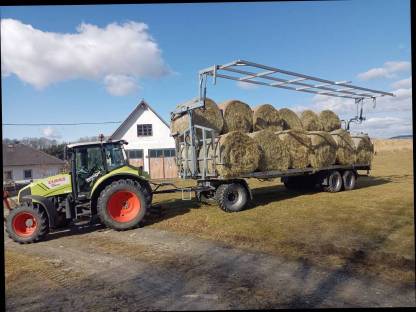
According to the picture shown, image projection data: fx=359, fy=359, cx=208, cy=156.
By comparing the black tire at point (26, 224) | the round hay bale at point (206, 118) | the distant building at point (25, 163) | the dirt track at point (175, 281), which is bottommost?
the dirt track at point (175, 281)

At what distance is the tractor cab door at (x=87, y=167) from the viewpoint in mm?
9055

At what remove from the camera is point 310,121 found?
46.7ft

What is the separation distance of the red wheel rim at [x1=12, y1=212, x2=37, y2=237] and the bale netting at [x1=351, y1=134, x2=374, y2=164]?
460 inches

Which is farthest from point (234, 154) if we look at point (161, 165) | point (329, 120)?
point (161, 165)

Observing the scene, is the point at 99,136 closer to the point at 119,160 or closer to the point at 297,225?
the point at 119,160

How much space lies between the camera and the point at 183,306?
444cm

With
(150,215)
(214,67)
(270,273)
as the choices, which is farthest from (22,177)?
(270,273)

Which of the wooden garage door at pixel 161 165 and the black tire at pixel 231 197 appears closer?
the black tire at pixel 231 197

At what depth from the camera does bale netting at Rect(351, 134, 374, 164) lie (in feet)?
47.4

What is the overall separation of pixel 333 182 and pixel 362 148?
2.39 meters

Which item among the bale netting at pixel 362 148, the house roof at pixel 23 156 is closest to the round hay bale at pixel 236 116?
the bale netting at pixel 362 148

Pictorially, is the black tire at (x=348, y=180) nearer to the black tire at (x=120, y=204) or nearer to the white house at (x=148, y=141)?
the black tire at (x=120, y=204)

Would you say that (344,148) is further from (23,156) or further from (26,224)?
(23,156)

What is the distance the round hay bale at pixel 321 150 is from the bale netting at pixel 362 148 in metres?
1.97
